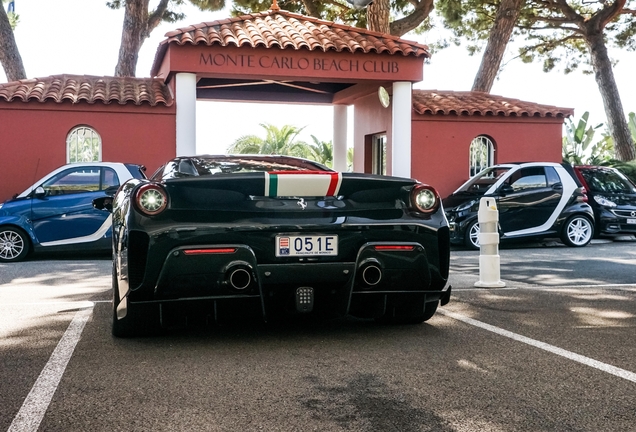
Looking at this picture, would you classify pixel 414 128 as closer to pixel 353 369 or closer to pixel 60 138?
pixel 60 138

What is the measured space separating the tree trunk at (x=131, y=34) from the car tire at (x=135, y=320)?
2093 cm

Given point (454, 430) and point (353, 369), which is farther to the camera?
point (353, 369)

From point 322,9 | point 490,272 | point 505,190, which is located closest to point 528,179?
point 505,190

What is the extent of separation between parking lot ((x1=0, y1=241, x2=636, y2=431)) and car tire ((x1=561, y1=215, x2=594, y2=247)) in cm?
723

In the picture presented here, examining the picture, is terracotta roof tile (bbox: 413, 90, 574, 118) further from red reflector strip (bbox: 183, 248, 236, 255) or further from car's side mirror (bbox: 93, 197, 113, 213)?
red reflector strip (bbox: 183, 248, 236, 255)

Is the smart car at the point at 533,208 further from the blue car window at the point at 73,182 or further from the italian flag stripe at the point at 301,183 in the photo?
the italian flag stripe at the point at 301,183

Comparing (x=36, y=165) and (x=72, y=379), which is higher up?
(x=36, y=165)

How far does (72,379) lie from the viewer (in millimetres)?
4105

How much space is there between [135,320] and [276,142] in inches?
1257

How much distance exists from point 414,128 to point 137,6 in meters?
11.0

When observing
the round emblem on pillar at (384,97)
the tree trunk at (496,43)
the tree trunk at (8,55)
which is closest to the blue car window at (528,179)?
the round emblem on pillar at (384,97)

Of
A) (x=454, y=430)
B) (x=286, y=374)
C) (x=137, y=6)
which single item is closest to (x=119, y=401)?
(x=286, y=374)

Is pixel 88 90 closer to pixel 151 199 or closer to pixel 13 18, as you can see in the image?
pixel 151 199

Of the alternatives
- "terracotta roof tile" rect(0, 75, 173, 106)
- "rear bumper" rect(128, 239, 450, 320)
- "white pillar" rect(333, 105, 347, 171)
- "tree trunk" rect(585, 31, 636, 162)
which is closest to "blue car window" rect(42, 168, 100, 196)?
"terracotta roof tile" rect(0, 75, 173, 106)
